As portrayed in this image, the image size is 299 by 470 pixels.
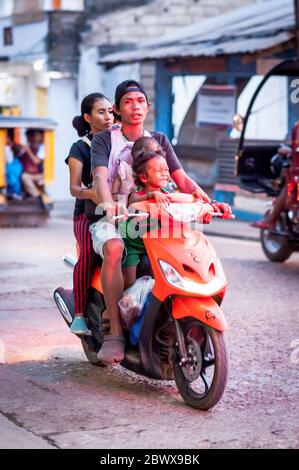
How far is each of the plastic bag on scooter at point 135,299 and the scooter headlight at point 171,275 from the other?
0.29 metres

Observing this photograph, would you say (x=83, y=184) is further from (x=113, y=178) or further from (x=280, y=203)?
(x=280, y=203)

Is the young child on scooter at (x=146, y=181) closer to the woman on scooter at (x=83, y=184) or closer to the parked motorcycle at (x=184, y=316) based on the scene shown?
the parked motorcycle at (x=184, y=316)

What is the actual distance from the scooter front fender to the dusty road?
519mm

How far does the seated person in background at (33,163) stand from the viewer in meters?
18.9

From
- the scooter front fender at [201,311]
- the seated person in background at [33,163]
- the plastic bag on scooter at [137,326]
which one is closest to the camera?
the scooter front fender at [201,311]

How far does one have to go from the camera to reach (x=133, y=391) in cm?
669

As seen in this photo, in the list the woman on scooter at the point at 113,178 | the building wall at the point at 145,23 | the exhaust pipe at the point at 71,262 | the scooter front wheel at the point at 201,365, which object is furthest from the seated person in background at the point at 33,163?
the scooter front wheel at the point at 201,365

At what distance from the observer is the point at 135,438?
5.63m

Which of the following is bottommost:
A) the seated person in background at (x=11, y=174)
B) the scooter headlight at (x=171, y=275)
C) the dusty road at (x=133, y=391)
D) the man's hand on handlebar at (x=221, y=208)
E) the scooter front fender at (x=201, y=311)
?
the seated person in background at (x=11, y=174)

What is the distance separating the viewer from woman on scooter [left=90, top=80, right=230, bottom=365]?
6551mm

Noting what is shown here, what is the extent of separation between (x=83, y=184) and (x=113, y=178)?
59cm

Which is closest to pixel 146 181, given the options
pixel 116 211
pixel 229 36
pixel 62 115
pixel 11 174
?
pixel 116 211

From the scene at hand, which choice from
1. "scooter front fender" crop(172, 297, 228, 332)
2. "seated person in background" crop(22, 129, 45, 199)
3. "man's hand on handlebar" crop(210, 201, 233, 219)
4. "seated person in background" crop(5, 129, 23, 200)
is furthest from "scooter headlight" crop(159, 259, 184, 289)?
"seated person in background" crop(22, 129, 45, 199)

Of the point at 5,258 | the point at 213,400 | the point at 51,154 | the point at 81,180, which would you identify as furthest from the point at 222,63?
the point at 213,400
